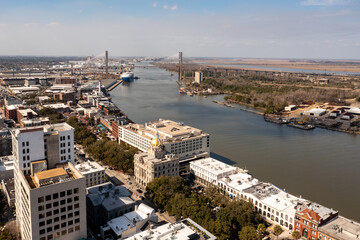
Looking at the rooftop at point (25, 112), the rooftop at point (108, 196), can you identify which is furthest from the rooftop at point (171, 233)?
the rooftop at point (25, 112)

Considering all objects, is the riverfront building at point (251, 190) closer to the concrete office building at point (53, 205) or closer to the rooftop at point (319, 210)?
the rooftop at point (319, 210)

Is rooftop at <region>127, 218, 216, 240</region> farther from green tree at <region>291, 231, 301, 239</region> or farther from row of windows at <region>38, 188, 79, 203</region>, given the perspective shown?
green tree at <region>291, 231, 301, 239</region>

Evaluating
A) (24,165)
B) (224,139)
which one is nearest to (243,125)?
(224,139)

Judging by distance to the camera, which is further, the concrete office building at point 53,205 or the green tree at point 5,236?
the green tree at point 5,236

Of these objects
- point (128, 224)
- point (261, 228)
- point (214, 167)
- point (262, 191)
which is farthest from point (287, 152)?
point (128, 224)

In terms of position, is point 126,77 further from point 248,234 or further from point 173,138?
point 248,234
